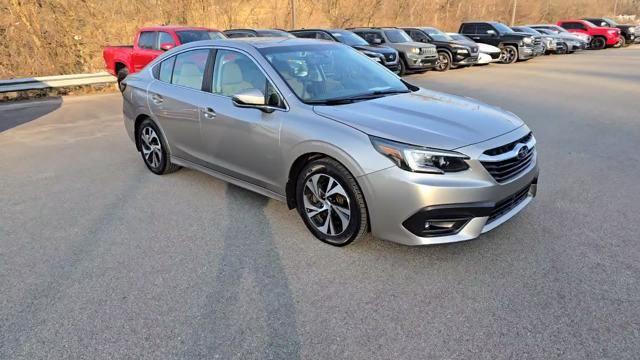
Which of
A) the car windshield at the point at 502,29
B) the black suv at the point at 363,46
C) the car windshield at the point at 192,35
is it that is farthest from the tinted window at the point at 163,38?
the car windshield at the point at 502,29

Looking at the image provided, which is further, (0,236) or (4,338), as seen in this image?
(0,236)

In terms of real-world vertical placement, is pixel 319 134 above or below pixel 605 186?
above

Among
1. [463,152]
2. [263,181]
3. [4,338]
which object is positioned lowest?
[4,338]

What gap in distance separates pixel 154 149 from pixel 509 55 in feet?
64.3

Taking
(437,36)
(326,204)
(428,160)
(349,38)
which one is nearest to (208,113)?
(326,204)

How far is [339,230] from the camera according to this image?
375 cm

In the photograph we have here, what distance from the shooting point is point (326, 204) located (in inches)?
149

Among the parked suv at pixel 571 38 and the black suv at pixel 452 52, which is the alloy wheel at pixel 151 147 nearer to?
the black suv at pixel 452 52

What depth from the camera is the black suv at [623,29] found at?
1219 inches

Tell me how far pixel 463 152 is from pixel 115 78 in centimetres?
1312

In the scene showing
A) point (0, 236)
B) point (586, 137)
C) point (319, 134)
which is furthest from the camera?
point (586, 137)

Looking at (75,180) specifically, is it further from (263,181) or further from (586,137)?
(586,137)

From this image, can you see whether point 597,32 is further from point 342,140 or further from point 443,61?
point 342,140

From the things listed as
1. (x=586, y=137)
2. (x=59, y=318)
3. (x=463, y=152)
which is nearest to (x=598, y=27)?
(x=586, y=137)
